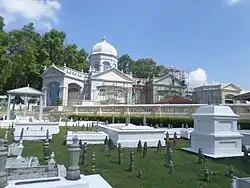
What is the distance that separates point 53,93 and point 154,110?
24.3 m

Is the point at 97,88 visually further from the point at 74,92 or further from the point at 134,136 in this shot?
the point at 134,136

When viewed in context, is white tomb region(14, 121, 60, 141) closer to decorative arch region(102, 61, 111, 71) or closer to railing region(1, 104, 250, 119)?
railing region(1, 104, 250, 119)

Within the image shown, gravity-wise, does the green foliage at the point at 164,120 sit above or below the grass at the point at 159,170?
above

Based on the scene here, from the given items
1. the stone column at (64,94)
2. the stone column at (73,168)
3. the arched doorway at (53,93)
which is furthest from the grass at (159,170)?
the arched doorway at (53,93)

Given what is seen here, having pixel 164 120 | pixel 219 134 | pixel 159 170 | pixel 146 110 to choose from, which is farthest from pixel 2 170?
pixel 146 110

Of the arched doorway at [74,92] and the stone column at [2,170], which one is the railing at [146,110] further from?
the stone column at [2,170]

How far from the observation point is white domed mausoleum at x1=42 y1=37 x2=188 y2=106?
134 ft

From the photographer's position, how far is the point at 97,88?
42312mm

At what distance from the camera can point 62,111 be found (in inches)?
1368

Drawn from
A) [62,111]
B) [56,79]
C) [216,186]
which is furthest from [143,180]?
[56,79]

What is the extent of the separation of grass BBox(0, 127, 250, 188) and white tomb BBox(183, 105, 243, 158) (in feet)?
1.95

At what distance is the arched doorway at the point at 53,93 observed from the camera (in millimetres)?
41475

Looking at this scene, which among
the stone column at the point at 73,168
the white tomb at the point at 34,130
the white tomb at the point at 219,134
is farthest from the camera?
the white tomb at the point at 34,130

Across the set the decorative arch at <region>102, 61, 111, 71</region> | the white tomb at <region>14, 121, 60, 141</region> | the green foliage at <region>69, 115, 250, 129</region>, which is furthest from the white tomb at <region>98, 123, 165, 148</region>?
the decorative arch at <region>102, 61, 111, 71</region>
